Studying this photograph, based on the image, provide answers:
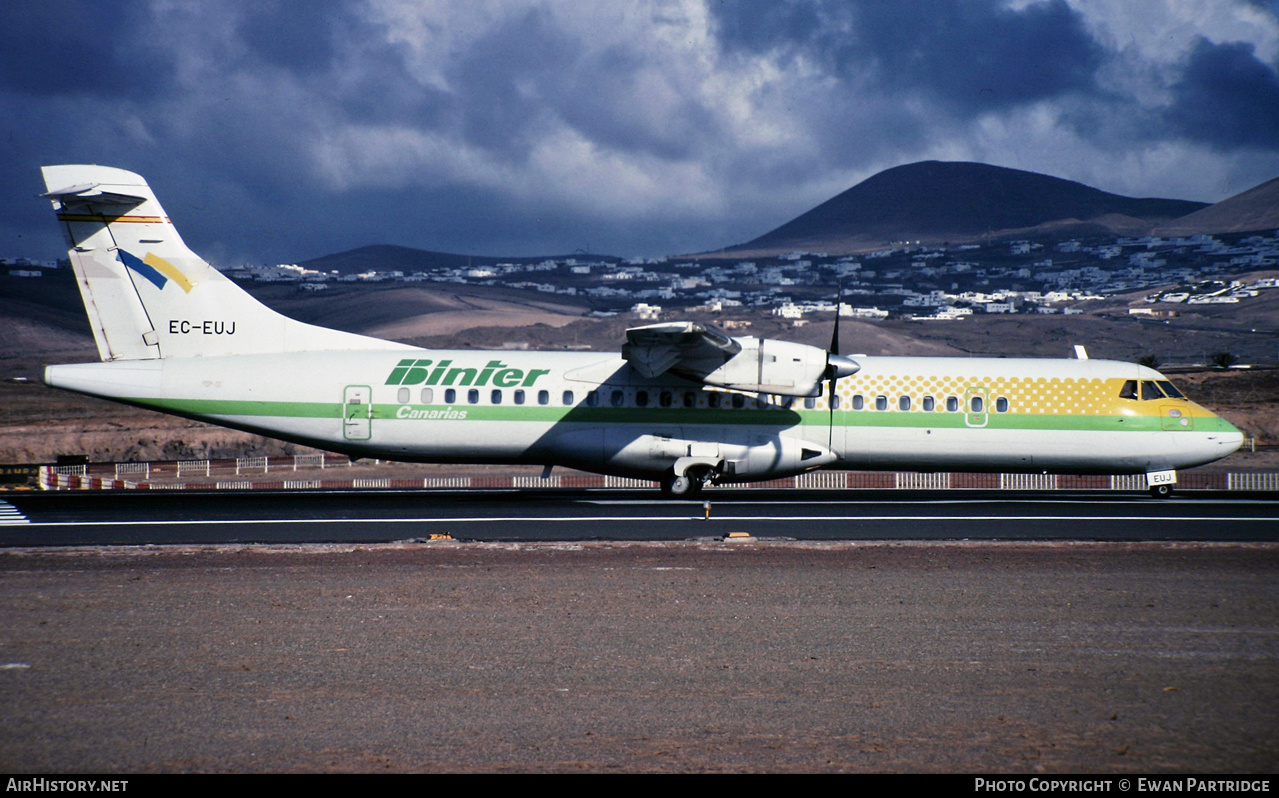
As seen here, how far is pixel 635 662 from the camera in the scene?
8516mm

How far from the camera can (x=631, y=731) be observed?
6734 millimetres

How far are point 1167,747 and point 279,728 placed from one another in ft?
20.3

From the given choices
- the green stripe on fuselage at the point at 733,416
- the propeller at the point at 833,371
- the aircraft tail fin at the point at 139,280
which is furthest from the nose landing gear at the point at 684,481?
the aircraft tail fin at the point at 139,280

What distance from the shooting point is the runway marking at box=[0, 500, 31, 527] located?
54.6ft

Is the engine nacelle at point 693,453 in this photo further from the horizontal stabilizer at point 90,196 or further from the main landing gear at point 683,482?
the horizontal stabilizer at point 90,196

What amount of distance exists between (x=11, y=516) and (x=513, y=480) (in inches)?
592

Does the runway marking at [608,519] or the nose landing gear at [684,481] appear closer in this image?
the runway marking at [608,519]

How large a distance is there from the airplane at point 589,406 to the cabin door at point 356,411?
3 cm

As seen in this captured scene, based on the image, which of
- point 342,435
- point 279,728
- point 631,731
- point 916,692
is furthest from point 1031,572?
point 342,435

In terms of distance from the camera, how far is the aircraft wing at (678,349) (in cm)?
1942

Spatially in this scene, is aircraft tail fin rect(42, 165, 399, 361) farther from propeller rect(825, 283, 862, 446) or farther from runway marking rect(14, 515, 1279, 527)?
propeller rect(825, 283, 862, 446)

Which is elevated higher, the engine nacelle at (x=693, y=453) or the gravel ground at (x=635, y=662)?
the engine nacelle at (x=693, y=453)

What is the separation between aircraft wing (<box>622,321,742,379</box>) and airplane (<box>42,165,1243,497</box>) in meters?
0.78

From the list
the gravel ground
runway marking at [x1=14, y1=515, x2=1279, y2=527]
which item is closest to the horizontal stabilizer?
runway marking at [x1=14, y1=515, x2=1279, y2=527]
